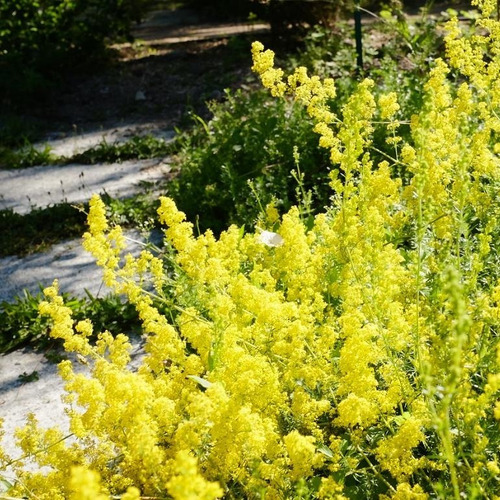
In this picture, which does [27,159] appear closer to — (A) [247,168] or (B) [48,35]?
(A) [247,168]

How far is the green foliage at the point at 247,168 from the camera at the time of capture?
4586 millimetres

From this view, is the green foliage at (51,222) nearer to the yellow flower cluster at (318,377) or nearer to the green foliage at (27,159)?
the green foliage at (27,159)

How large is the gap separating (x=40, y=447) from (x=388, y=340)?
3.98ft

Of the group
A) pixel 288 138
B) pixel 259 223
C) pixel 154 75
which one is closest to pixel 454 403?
pixel 259 223

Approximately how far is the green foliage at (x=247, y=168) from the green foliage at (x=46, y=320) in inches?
37.5

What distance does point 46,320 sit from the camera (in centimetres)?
393

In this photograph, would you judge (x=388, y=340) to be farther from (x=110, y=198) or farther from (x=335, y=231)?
(x=110, y=198)

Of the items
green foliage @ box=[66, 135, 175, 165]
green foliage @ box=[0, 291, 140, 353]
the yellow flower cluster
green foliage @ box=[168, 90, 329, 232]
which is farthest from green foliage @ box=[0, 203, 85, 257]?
the yellow flower cluster

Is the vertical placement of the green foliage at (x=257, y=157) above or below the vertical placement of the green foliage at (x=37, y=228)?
above

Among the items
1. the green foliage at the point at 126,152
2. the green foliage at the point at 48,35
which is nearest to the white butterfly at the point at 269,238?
the green foliage at the point at 126,152

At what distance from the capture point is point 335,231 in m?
2.66

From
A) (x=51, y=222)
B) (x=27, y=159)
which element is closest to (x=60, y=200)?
(x=51, y=222)

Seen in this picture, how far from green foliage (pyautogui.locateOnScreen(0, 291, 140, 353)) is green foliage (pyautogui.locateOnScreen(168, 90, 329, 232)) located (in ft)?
3.13

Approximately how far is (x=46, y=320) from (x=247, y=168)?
1.84 m
